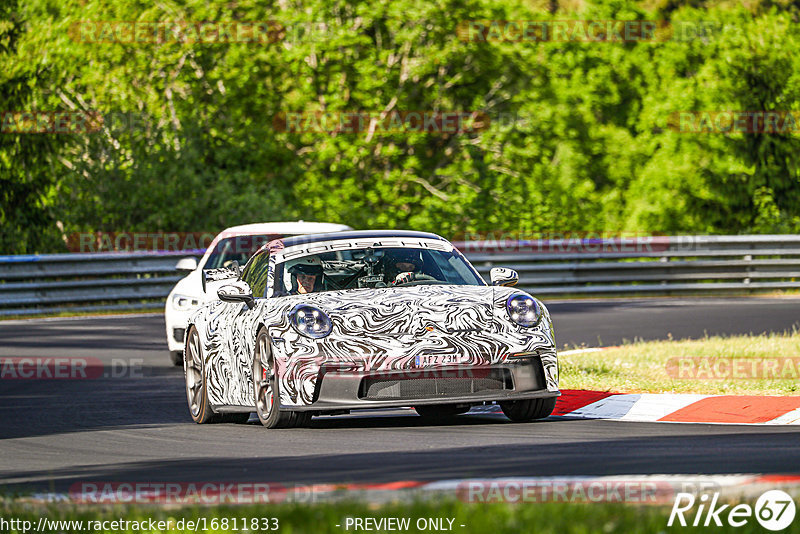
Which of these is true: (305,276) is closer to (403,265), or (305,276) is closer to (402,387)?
(403,265)

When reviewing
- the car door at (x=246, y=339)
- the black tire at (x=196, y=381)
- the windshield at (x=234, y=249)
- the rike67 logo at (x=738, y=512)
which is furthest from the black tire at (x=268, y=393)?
the windshield at (x=234, y=249)

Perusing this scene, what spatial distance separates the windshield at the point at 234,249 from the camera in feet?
56.6

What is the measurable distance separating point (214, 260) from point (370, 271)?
6.55 metres

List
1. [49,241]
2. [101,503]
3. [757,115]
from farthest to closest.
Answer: [757,115] < [49,241] < [101,503]

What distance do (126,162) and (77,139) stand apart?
118 centimetres

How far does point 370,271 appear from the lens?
11055 mm

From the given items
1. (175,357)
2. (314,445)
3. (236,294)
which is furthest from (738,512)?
(175,357)

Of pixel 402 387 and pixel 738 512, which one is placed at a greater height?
pixel 738 512

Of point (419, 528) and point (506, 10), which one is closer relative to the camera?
point (419, 528)

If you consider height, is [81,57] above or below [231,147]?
above

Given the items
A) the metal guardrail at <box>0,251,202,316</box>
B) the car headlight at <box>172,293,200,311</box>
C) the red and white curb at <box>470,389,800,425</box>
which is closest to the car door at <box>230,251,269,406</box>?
the red and white curb at <box>470,389,800,425</box>

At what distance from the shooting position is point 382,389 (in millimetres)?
9812

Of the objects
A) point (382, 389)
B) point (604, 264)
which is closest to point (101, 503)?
point (382, 389)

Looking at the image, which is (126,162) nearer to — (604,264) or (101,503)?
(604,264)
